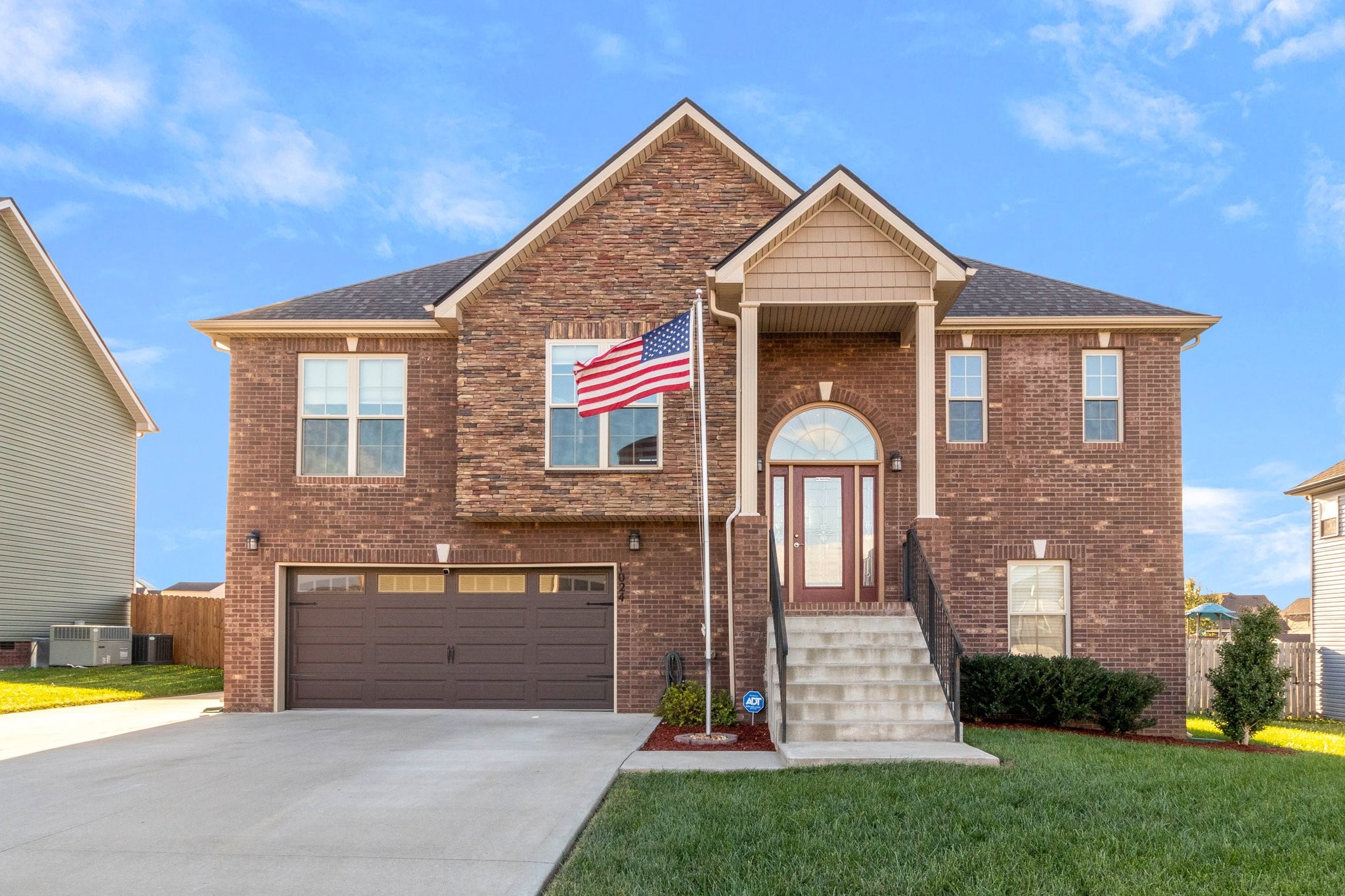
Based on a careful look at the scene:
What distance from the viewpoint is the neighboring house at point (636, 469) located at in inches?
556

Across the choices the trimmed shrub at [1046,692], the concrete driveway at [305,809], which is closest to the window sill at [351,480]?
the concrete driveway at [305,809]

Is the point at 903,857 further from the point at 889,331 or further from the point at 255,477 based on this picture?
the point at 255,477

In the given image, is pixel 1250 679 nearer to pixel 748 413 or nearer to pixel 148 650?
pixel 748 413

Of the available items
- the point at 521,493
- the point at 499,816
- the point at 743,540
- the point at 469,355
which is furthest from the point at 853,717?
the point at 469,355

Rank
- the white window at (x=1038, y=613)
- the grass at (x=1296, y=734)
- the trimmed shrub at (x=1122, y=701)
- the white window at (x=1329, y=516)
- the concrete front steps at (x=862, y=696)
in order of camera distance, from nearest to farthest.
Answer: the concrete front steps at (x=862, y=696)
the trimmed shrub at (x=1122, y=701)
the white window at (x=1038, y=613)
the grass at (x=1296, y=734)
the white window at (x=1329, y=516)

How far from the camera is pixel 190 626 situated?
2406 cm

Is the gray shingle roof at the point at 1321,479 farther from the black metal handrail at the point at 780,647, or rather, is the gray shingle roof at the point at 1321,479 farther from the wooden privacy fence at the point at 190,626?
the wooden privacy fence at the point at 190,626

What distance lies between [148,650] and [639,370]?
1699cm

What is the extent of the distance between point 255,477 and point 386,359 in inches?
96.3

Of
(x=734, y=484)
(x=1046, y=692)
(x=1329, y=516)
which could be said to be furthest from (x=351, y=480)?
(x=1329, y=516)

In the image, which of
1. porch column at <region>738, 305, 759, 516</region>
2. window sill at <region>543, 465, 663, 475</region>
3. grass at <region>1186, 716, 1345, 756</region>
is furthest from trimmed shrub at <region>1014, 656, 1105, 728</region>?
window sill at <region>543, 465, 663, 475</region>

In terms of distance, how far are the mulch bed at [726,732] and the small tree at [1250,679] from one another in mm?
6014

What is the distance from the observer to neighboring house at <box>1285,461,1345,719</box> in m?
23.0

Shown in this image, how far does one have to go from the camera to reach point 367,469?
14.9 metres
